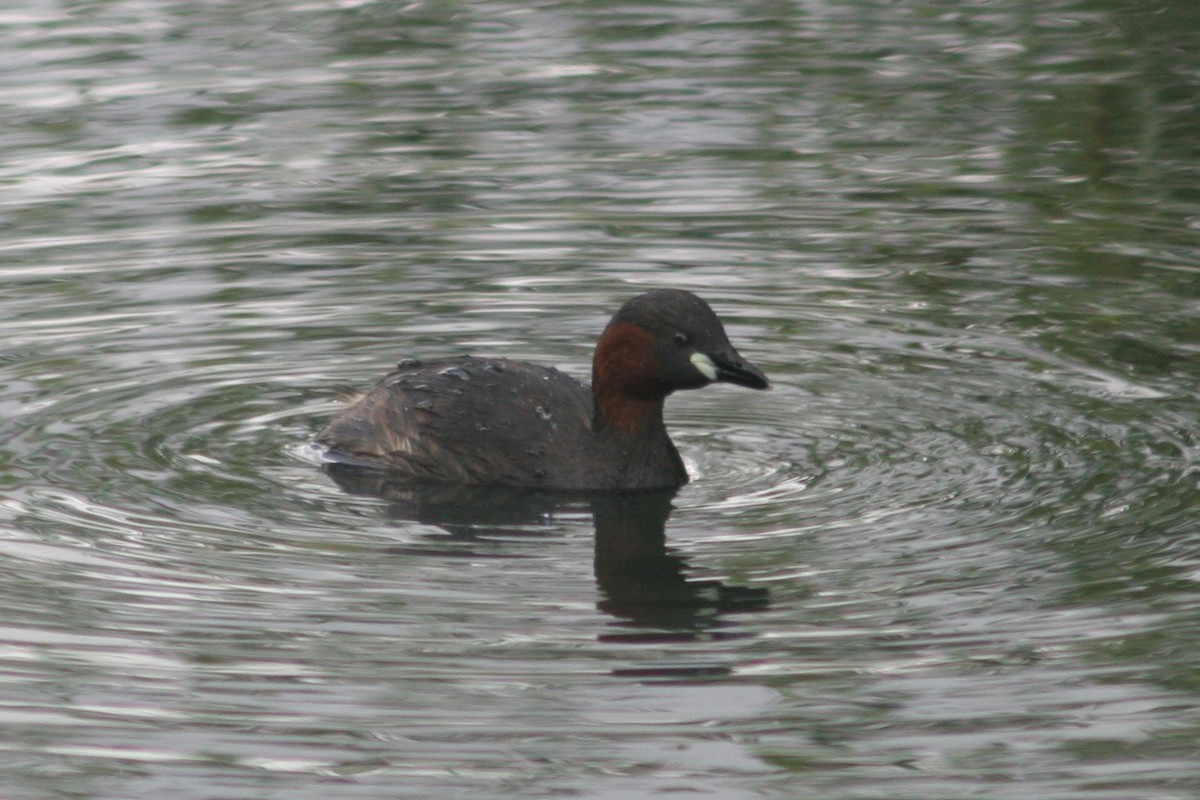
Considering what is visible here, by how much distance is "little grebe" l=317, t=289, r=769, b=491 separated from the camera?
9.13 metres

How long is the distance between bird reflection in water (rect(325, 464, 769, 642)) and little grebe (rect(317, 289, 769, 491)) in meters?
0.09

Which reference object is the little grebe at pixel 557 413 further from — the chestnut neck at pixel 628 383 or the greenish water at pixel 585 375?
the greenish water at pixel 585 375

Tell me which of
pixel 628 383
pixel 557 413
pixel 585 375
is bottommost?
pixel 585 375

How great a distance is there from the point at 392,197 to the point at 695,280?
2631mm

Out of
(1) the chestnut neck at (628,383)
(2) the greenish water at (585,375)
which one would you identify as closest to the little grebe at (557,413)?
(1) the chestnut neck at (628,383)

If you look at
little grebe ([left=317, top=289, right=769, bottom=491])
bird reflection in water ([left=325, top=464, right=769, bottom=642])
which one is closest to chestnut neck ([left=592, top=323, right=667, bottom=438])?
little grebe ([left=317, top=289, right=769, bottom=491])

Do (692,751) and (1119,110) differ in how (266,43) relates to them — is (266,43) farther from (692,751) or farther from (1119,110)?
(692,751)

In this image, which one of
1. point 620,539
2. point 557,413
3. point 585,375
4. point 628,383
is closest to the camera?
point 620,539

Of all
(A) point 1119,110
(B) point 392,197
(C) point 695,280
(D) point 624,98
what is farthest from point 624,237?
(A) point 1119,110

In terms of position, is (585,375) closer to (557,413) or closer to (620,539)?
(557,413)

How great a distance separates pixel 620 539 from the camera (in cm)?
858

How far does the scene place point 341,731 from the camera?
6547mm

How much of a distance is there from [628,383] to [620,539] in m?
0.92

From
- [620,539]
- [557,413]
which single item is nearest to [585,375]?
[557,413]
